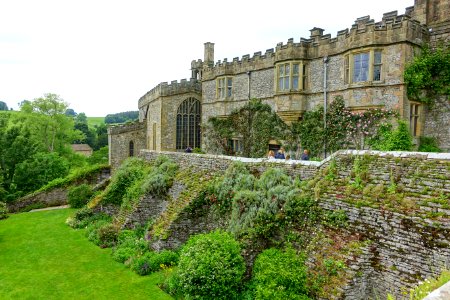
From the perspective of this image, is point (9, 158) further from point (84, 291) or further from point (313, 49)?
point (313, 49)

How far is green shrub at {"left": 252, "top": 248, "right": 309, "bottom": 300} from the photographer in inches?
344

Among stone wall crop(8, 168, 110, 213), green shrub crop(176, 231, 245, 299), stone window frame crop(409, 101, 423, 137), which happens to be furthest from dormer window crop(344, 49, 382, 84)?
stone wall crop(8, 168, 110, 213)

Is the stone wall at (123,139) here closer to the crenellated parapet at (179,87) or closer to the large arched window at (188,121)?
the crenellated parapet at (179,87)

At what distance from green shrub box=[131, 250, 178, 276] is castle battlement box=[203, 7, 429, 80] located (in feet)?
43.8

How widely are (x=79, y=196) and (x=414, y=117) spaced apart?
23449 mm

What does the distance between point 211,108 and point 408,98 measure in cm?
1581

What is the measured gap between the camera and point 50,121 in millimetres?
46812

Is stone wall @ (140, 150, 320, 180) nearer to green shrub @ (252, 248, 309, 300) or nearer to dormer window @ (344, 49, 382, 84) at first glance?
green shrub @ (252, 248, 309, 300)

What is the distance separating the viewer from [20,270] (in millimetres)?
13516

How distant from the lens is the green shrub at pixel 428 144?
1616 cm

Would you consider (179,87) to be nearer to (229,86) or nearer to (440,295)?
(229,86)

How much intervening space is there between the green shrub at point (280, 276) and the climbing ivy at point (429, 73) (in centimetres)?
1117

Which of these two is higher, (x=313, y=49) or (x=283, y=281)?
(x=313, y=49)

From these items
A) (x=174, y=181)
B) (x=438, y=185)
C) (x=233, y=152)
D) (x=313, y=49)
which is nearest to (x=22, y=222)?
(x=174, y=181)
